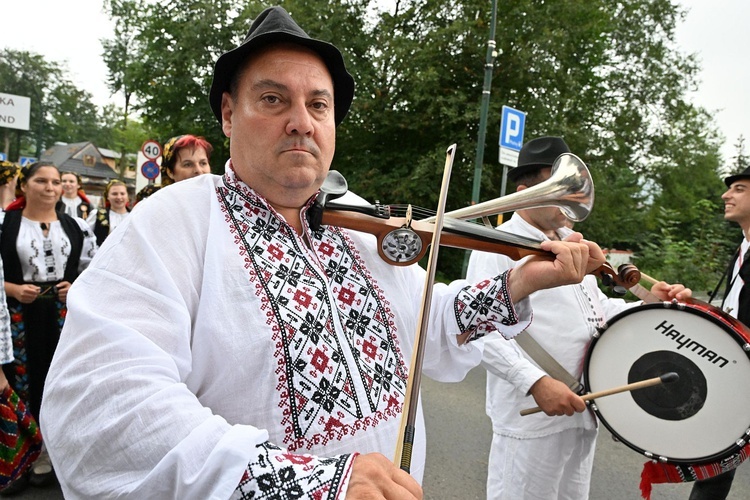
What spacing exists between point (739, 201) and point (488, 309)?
298 centimetres

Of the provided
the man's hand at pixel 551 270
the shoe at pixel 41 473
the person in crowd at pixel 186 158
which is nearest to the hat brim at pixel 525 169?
the man's hand at pixel 551 270

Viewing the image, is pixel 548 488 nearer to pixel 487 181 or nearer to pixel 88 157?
pixel 487 181

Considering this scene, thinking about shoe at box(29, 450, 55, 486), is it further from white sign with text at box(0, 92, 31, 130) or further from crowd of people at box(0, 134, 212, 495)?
white sign with text at box(0, 92, 31, 130)

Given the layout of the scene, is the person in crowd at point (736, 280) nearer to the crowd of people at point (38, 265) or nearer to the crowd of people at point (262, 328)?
the crowd of people at point (262, 328)

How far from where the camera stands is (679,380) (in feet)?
6.79

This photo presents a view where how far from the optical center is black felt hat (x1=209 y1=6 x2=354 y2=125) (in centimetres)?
133

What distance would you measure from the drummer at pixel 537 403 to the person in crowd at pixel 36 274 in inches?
107

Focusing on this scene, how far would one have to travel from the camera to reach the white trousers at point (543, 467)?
7.31 feet

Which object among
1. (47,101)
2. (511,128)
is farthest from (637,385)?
(47,101)

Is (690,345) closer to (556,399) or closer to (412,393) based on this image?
(556,399)

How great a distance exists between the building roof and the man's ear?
59.5m

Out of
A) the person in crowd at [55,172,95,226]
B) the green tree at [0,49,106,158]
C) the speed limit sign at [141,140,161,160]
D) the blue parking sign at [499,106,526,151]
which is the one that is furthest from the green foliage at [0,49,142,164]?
the blue parking sign at [499,106,526,151]

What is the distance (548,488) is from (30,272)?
327 cm

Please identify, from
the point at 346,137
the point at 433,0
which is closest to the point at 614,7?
the point at 433,0
